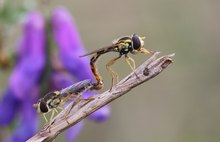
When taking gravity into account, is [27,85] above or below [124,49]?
above

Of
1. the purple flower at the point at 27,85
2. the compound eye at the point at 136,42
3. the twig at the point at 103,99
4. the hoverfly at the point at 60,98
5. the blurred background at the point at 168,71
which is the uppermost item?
the blurred background at the point at 168,71

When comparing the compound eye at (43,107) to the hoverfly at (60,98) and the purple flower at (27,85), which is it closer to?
the hoverfly at (60,98)

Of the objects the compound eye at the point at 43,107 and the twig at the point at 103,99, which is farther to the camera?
the compound eye at the point at 43,107

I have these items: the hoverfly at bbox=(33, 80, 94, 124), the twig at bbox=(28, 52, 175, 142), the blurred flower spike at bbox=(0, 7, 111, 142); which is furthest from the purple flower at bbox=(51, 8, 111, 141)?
the twig at bbox=(28, 52, 175, 142)

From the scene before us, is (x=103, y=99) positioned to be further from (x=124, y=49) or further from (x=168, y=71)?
(x=168, y=71)

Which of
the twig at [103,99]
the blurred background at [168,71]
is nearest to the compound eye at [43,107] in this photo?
the twig at [103,99]

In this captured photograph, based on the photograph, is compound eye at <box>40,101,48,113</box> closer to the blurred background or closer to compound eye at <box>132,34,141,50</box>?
compound eye at <box>132,34,141,50</box>

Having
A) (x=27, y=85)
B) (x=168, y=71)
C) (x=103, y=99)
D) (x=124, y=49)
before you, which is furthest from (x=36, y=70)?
(x=168, y=71)
